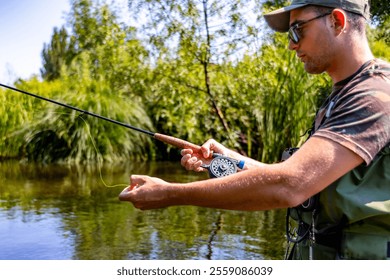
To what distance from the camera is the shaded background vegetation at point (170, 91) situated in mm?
9648

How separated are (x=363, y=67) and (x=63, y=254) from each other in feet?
11.3

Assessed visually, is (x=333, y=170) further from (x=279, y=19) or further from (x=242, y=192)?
(x=279, y=19)

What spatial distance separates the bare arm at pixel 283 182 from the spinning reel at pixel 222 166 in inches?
21.7

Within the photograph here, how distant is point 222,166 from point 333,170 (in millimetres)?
708

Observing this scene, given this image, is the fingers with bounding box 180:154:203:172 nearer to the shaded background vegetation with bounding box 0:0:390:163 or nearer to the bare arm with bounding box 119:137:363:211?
the bare arm with bounding box 119:137:363:211

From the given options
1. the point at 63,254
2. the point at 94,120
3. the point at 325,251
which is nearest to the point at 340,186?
the point at 325,251

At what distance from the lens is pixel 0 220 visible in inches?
234

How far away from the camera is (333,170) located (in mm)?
1602

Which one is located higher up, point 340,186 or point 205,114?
point 205,114

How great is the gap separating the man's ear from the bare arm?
36 centimetres

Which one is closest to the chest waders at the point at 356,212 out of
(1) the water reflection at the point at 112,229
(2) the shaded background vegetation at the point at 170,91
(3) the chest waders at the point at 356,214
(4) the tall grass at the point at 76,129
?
(3) the chest waders at the point at 356,214

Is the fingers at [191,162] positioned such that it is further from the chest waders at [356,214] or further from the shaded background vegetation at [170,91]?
the shaded background vegetation at [170,91]

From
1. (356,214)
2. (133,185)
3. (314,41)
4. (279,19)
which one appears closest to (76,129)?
(279,19)
